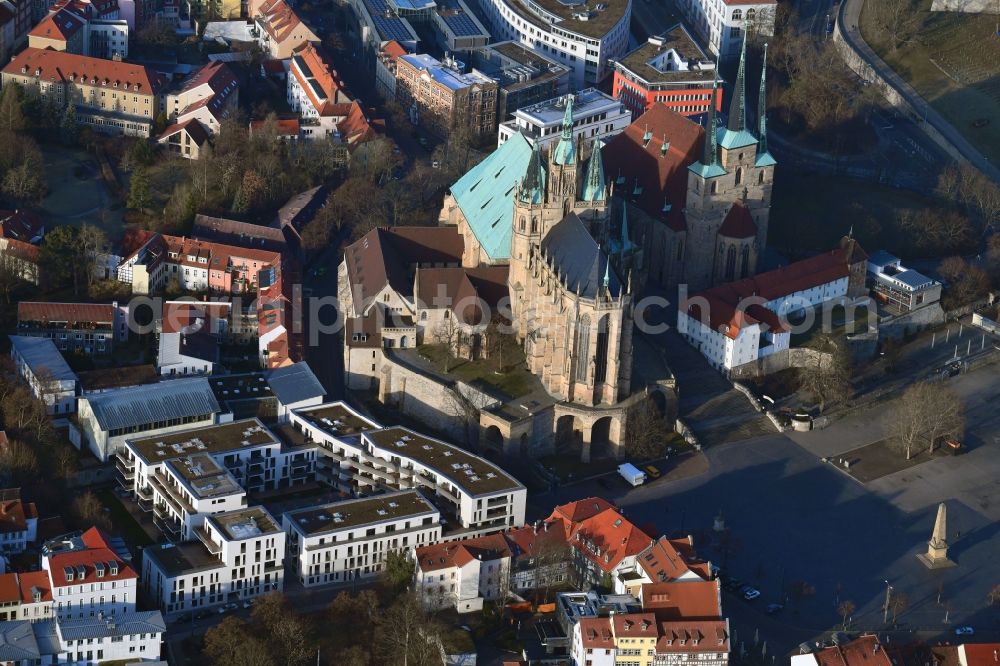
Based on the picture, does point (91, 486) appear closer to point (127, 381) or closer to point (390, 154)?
point (127, 381)

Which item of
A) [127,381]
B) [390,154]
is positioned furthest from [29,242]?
[390,154]

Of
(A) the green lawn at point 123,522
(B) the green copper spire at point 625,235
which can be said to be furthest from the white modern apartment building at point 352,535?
(B) the green copper spire at point 625,235

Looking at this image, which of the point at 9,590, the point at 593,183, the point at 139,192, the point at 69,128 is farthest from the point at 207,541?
the point at 69,128

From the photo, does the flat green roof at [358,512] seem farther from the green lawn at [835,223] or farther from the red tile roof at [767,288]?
the green lawn at [835,223]

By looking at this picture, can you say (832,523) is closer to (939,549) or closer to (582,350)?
(939,549)

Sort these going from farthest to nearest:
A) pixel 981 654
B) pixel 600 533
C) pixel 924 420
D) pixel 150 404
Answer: pixel 924 420 < pixel 150 404 < pixel 600 533 < pixel 981 654

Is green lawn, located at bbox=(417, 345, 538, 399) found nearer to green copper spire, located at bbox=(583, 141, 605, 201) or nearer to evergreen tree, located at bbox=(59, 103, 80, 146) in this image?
green copper spire, located at bbox=(583, 141, 605, 201)

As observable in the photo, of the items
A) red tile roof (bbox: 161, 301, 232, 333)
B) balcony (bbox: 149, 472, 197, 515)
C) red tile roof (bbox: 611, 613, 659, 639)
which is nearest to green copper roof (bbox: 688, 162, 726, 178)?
red tile roof (bbox: 161, 301, 232, 333)

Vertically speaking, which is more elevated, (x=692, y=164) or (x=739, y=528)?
(x=692, y=164)
